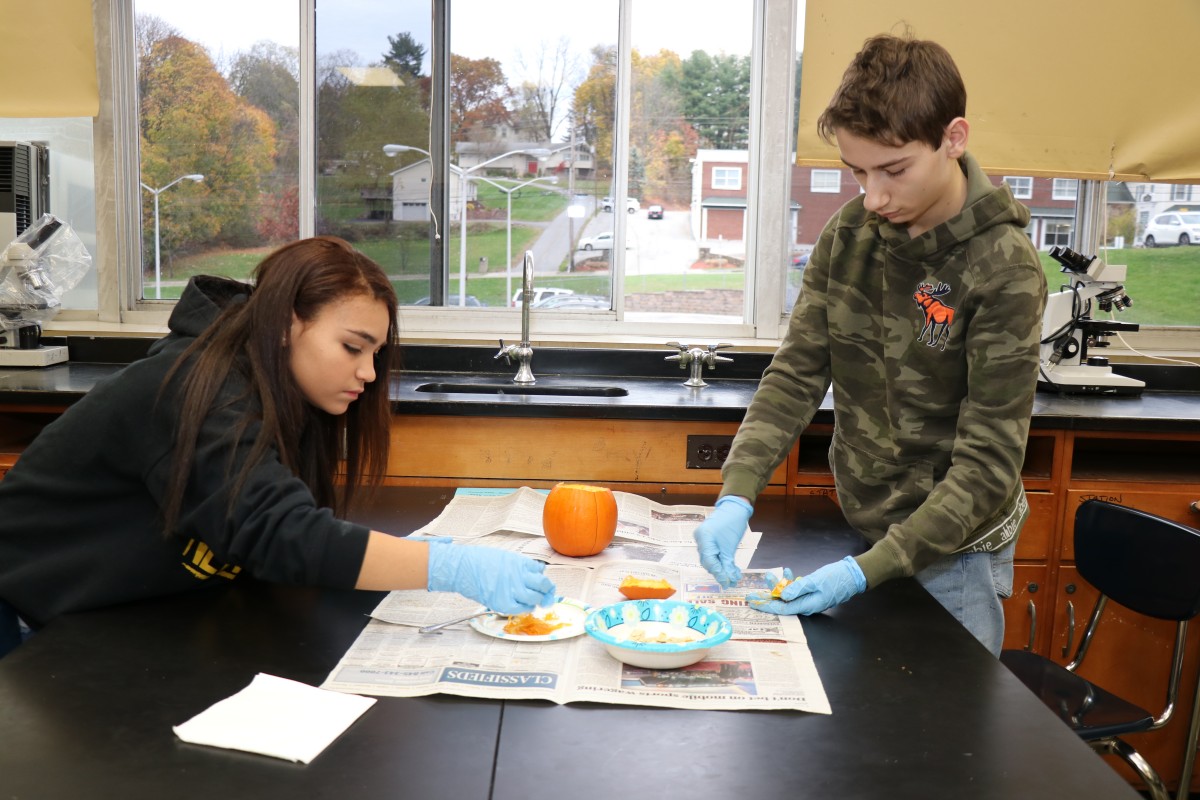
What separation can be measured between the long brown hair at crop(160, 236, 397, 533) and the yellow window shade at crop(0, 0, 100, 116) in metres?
2.35

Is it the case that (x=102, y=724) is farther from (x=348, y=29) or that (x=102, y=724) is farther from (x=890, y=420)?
(x=348, y=29)

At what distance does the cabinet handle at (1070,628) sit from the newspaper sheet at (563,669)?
151cm

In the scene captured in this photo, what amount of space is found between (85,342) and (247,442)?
2.34 meters

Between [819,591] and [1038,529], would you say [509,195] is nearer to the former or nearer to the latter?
[1038,529]

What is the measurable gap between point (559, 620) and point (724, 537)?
35cm

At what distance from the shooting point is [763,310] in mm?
3607

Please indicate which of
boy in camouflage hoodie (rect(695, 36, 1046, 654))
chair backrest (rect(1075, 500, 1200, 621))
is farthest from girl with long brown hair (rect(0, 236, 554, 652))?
chair backrest (rect(1075, 500, 1200, 621))

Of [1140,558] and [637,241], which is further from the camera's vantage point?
[637,241]

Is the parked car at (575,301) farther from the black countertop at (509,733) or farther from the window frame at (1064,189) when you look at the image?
the black countertop at (509,733)

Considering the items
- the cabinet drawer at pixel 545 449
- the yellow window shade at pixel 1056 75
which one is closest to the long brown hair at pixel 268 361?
the cabinet drawer at pixel 545 449

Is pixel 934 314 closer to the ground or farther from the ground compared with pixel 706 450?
farther from the ground

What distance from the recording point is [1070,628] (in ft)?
8.84

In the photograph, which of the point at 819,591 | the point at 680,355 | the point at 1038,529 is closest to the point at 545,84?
the point at 680,355

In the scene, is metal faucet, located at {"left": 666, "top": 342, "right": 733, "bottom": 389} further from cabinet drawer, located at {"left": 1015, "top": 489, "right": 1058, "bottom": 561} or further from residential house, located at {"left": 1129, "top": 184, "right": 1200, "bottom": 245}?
residential house, located at {"left": 1129, "top": 184, "right": 1200, "bottom": 245}
